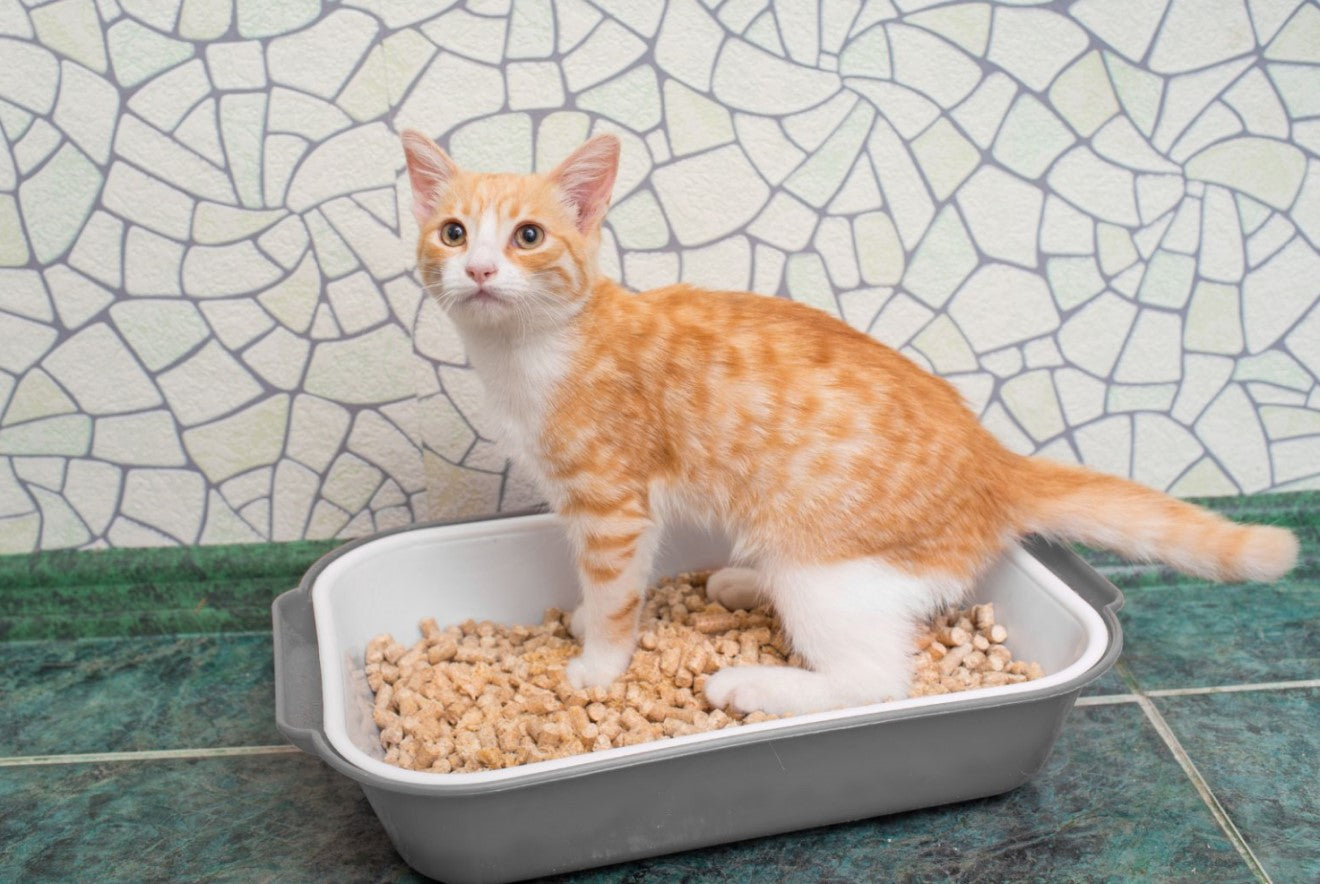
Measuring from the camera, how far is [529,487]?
1.47 m

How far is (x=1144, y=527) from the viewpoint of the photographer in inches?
44.3

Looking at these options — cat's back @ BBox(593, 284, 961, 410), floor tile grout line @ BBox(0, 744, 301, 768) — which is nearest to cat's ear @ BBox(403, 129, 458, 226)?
cat's back @ BBox(593, 284, 961, 410)

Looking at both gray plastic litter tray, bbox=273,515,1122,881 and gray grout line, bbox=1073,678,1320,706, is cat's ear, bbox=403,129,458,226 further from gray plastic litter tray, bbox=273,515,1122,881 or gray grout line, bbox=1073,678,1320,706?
gray grout line, bbox=1073,678,1320,706

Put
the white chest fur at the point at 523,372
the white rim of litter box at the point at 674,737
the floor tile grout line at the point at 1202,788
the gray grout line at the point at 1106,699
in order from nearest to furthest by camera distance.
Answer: the white rim of litter box at the point at 674,737, the floor tile grout line at the point at 1202,788, the white chest fur at the point at 523,372, the gray grout line at the point at 1106,699

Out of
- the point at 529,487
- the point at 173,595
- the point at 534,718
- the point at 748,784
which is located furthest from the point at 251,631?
the point at 748,784

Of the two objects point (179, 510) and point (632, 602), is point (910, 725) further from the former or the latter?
point (179, 510)

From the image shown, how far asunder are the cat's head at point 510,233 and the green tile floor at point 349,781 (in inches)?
22.7

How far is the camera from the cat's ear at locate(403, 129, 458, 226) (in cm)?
104

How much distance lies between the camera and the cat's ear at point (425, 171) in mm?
1042

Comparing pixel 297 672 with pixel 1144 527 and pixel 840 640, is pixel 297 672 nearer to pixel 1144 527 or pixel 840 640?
pixel 840 640

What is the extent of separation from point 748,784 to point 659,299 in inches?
21.9

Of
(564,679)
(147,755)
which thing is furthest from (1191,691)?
(147,755)

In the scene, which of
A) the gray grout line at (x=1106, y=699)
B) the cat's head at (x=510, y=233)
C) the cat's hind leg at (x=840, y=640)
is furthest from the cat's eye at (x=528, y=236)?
the gray grout line at (x=1106, y=699)

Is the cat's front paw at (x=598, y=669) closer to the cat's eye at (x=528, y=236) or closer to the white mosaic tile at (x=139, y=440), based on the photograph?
the cat's eye at (x=528, y=236)
